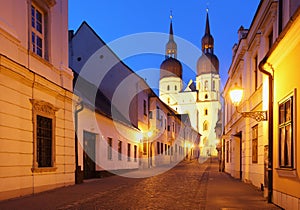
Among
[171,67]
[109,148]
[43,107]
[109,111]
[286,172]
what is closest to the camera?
[286,172]

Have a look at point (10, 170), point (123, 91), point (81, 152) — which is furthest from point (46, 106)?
point (123, 91)

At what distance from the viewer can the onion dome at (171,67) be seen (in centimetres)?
8875

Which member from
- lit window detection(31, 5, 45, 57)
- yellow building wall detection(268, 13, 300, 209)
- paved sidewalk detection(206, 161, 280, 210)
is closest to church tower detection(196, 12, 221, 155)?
paved sidewalk detection(206, 161, 280, 210)

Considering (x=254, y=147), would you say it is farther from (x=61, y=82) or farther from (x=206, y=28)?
(x=206, y=28)

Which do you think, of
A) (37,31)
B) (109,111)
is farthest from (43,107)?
(109,111)

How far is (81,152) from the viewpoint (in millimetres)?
16531

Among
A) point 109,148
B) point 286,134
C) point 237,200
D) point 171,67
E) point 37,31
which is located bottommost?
point 237,200

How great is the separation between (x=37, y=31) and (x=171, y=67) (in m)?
78.1

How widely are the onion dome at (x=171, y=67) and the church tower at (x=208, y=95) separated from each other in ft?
18.7

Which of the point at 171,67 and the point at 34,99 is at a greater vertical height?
the point at 171,67

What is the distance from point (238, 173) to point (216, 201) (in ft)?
30.6

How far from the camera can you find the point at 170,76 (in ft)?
301

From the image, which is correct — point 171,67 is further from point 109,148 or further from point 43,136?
point 43,136

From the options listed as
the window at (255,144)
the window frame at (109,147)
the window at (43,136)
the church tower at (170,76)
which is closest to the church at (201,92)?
the church tower at (170,76)
